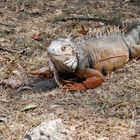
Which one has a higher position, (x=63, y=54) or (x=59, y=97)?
(x=63, y=54)

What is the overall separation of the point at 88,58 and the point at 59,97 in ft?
2.18

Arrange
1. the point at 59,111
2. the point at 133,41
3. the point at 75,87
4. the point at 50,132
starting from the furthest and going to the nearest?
1. the point at 133,41
2. the point at 75,87
3. the point at 59,111
4. the point at 50,132

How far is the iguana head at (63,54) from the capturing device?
5211 millimetres

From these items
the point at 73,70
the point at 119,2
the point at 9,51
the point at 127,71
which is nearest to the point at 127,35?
the point at 127,71

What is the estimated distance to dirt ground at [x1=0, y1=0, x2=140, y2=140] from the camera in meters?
4.56

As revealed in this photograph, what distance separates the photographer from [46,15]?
781 cm

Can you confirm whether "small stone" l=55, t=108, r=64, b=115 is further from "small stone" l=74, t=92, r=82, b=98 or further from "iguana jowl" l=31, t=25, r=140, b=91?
"iguana jowl" l=31, t=25, r=140, b=91

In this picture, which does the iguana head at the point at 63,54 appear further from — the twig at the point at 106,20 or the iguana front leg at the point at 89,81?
the twig at the point at 106,20

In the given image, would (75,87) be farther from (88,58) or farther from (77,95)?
(88,58)

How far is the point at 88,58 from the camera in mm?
5602

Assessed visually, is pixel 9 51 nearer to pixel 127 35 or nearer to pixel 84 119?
pixel 127 35

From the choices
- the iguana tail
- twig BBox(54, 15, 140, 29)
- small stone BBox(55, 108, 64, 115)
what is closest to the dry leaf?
small stone BBox(55, 108, 64, 115)

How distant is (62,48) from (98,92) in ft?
1.98

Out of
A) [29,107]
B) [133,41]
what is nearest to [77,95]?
[29,107]
